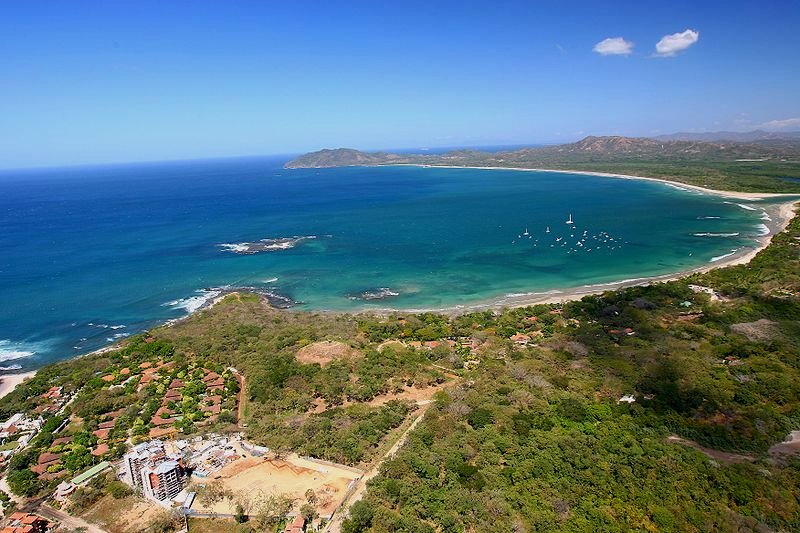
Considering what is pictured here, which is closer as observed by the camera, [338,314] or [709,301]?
[709,301]

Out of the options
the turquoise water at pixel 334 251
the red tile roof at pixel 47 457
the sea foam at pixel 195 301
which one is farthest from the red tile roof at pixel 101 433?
the sea foam at pixel 195 301

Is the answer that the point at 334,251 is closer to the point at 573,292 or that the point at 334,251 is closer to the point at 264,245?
the point at 264,245

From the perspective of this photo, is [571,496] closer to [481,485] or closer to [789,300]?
[481,485]

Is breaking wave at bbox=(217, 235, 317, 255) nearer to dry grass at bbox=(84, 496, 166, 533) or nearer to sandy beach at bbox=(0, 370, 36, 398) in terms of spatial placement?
sandy beach at bbox=(0, 370, 36, 398)

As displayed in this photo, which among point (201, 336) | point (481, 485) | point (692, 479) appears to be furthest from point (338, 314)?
point (692, 479)

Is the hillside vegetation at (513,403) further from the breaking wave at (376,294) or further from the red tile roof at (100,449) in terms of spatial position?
the breaking wave at (376,294)
